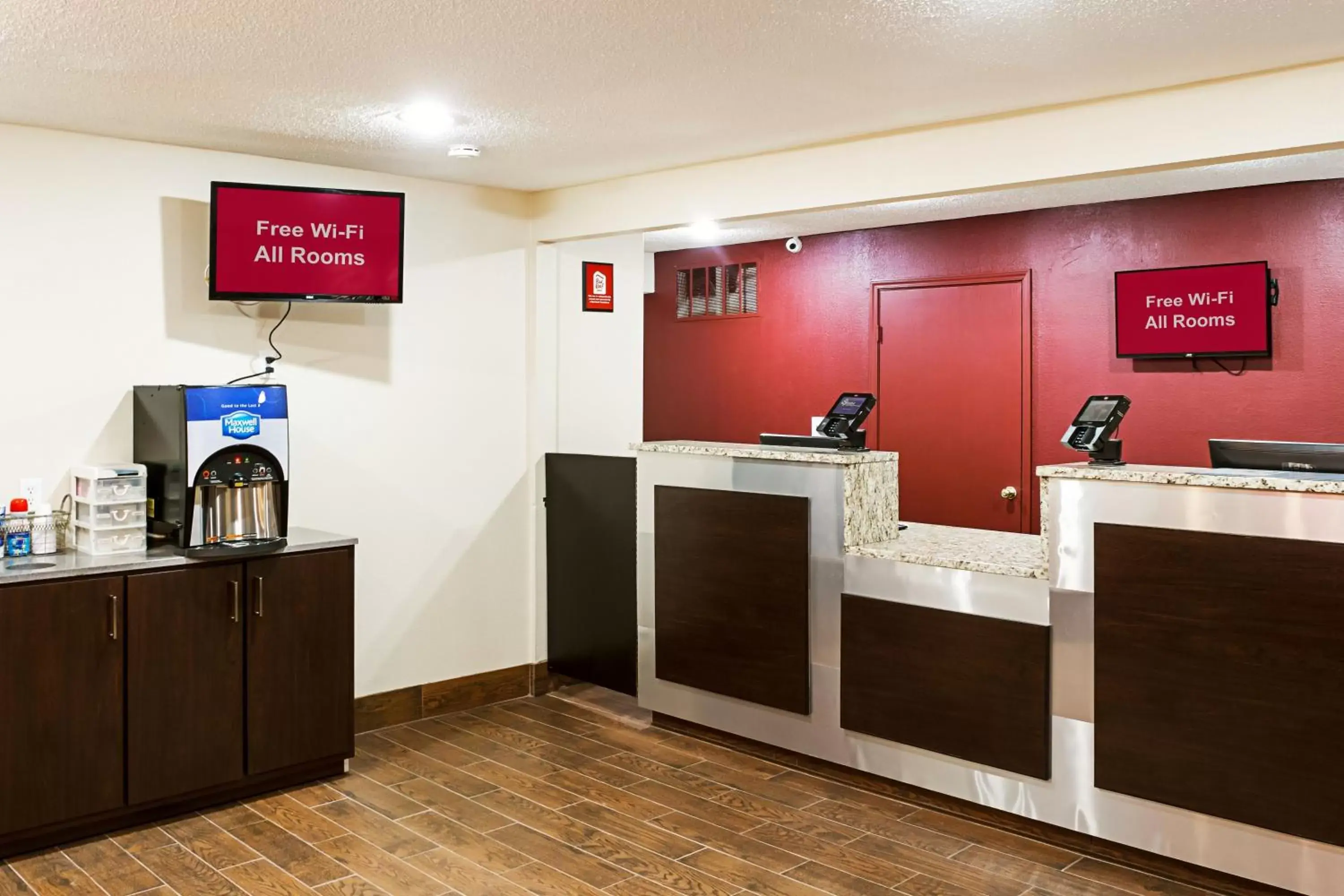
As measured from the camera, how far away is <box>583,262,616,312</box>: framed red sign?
221 inches

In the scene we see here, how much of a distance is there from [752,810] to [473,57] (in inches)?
108

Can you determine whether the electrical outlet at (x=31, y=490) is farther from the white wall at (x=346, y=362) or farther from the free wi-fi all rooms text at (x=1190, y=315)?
the free wi-fi all rooms text at (x=1190, y=315)

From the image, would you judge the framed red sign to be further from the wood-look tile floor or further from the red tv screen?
the wood-look tile floor

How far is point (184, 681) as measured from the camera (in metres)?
3.83

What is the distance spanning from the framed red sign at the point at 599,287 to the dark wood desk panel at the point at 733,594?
4.18 feet

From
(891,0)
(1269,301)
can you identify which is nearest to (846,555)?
(891,0)

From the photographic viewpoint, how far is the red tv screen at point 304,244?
165 inches

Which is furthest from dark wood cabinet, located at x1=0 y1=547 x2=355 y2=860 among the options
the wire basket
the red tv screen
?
the red tv screen

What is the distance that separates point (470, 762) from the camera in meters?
4.45

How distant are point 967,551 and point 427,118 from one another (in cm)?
253

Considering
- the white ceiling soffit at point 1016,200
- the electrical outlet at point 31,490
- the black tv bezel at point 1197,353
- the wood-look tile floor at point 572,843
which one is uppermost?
the white ceiling soffit at point 1016,200

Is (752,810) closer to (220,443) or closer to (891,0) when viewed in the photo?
(220,443)

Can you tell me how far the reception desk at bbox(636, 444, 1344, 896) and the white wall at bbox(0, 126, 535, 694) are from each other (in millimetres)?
1023

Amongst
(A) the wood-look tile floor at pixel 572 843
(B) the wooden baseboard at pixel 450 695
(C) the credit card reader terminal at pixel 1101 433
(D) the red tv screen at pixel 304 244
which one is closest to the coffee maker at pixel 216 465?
(D) the red tv screen at pixel 304 244
